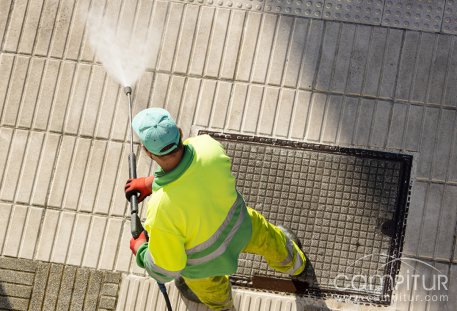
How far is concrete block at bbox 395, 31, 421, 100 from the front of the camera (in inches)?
225

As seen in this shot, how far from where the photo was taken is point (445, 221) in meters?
5.47

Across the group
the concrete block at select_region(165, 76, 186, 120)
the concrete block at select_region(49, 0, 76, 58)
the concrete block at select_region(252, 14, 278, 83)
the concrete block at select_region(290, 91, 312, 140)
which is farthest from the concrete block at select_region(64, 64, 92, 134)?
the concrete block at select_region(290, 91, 312, 140)

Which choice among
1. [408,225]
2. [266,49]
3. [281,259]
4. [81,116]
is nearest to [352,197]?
[408,225]

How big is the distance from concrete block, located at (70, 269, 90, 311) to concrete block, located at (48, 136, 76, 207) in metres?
0.61

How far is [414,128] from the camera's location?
18.5 ft

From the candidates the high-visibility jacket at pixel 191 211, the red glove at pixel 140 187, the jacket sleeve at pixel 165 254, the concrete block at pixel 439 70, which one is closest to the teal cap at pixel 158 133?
the high-visibility jacket at pixel 191 211

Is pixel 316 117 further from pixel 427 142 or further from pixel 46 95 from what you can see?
pixel 46 95

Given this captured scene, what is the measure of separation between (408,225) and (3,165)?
3.48 metres

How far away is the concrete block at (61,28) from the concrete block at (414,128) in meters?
3.10

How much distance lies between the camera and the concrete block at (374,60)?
5746 millimetres

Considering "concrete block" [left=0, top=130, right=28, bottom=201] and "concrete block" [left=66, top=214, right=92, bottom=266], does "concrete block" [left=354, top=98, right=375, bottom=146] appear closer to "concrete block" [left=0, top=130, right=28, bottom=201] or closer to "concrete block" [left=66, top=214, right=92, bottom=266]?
"concrete block" [left=66, top=214, right=92, bottom=266]

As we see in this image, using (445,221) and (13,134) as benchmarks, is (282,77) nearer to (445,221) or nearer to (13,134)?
(445,221)

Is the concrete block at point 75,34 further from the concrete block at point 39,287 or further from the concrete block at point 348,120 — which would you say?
the concrete block at point 348,120

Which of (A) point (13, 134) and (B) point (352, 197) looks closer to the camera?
(B) point (352, 197)
